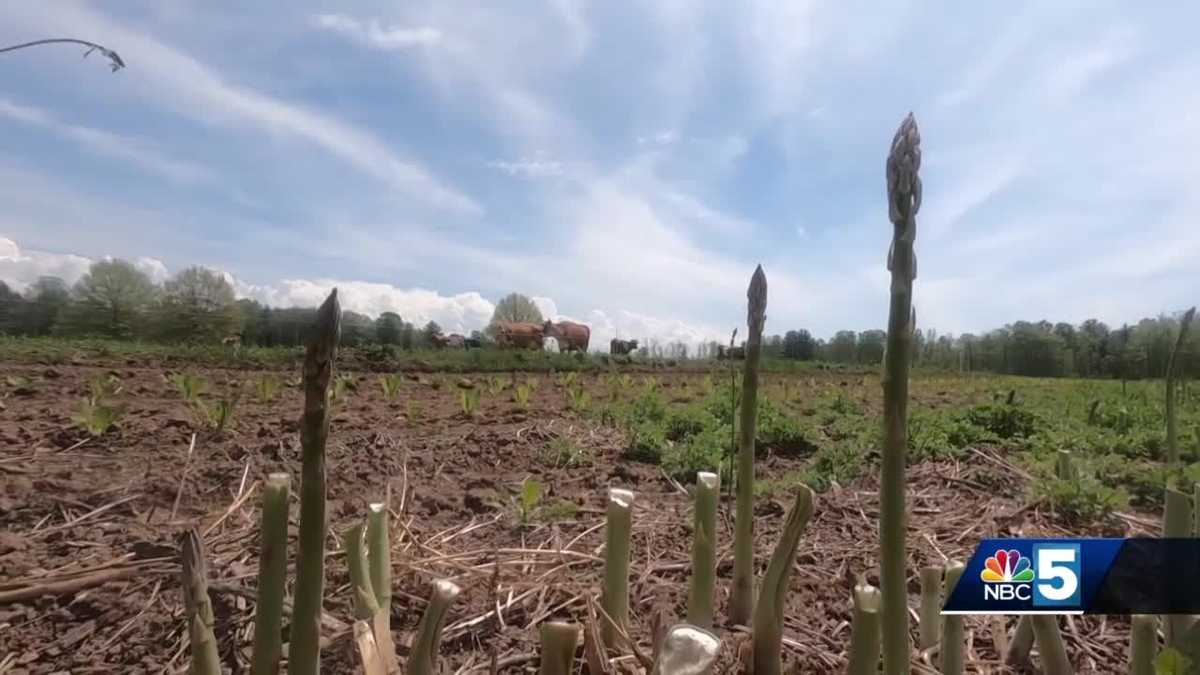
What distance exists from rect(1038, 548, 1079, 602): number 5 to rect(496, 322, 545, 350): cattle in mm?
25704

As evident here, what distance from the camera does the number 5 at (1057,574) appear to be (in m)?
1.58

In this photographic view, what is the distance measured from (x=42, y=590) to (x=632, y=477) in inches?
105

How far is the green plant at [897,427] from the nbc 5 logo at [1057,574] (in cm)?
80

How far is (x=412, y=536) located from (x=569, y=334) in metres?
32.6

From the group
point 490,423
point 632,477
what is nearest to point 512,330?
point 490,423

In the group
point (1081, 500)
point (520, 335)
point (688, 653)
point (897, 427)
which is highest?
point (520, 335)

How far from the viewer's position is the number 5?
158 cm

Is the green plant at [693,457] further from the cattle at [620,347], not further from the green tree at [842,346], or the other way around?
the green tree at [842,346]

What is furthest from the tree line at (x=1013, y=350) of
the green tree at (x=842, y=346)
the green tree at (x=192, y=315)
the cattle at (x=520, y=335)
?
the green tree at (x=192, y=315)

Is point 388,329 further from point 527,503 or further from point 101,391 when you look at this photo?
point 527,503

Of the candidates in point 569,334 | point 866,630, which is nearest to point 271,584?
point 866,630

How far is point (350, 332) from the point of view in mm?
22438

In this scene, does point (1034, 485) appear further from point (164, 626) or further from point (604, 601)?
point (164, 626)

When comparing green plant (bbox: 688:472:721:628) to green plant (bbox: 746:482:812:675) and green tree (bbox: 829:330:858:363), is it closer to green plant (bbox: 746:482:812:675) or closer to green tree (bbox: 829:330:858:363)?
green plant (bbox: 746:482:812:675)
